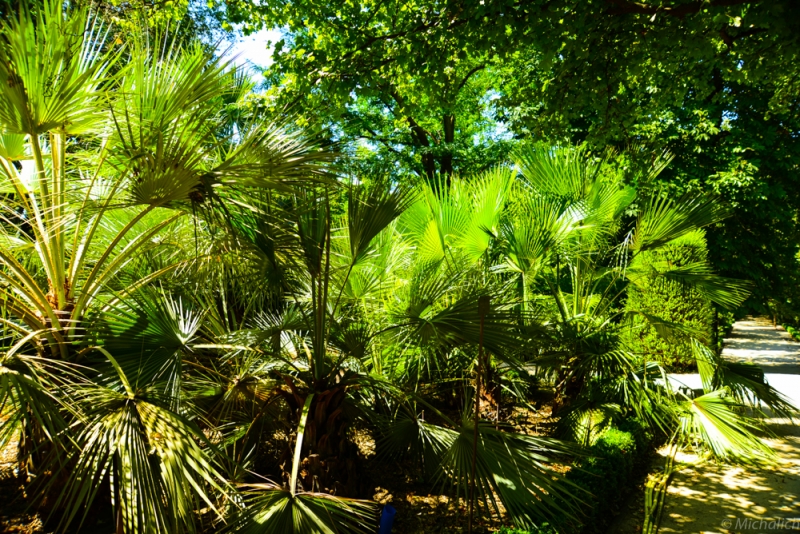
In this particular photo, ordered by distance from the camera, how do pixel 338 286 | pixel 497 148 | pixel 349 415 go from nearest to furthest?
pixel 349 415 < pixel 338 286 < pixel 497 148

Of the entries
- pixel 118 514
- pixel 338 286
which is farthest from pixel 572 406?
A: pixel 118 514

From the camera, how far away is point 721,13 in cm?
442

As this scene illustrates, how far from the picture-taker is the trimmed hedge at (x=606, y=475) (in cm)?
446

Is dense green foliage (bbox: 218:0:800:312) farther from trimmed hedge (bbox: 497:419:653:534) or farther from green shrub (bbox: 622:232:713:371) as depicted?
trimmed hedge (bbox: 497:419:653:534)

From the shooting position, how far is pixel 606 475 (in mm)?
4984

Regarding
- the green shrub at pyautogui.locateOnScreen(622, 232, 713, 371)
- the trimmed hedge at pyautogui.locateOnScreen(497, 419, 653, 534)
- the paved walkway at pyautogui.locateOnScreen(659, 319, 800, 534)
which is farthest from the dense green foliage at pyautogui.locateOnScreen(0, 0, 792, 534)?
the green shrub at pyautogui.locateOnScreen(622, 232, 713, 371)

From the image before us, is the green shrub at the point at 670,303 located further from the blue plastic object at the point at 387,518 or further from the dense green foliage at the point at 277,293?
the blue plastic object at the point at 387,518

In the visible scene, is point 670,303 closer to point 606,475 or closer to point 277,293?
point 606,475

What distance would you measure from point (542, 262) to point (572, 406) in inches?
62.0

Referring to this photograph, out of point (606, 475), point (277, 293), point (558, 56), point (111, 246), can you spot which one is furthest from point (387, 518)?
point (558, 56)

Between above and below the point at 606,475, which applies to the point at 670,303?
above

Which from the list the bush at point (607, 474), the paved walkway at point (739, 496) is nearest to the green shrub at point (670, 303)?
the paved walkway at point (739, 496)

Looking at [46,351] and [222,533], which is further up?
[46,351]

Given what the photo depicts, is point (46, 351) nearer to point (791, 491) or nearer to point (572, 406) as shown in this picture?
point (572, 406)
